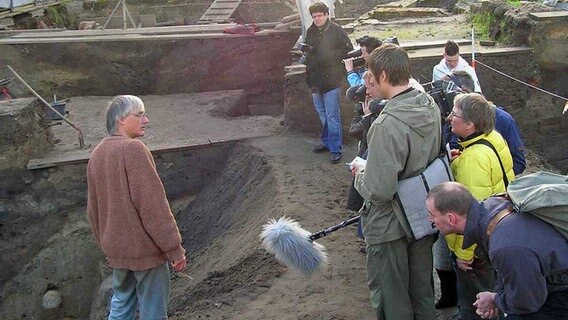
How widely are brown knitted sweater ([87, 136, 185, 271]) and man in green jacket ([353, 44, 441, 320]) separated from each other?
122 cm

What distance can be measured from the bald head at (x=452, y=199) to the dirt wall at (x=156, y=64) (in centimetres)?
894

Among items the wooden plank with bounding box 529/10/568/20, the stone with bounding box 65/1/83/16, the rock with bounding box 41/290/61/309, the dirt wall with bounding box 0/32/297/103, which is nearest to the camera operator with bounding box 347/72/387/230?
the wooden plank with bounding box 529/10/568/20

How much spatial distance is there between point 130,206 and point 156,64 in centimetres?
853

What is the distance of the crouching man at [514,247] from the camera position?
8.34 feet

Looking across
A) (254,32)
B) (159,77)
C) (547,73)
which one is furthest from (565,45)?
(159,77)

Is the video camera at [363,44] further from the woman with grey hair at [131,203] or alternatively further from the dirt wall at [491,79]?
the dirt wall at [491,79]

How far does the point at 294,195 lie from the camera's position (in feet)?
21.4

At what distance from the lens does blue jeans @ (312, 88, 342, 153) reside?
6946mm

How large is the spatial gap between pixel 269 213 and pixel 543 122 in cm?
425

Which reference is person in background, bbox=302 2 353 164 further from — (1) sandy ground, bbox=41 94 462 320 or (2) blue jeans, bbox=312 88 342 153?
(1) sandy ground, bbox=41 94 462 320

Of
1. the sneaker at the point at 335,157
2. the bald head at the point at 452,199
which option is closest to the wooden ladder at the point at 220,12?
the sneaker at the point at 335,157

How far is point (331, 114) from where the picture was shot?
7.02 m

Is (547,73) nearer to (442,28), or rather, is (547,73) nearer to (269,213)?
(442,28)

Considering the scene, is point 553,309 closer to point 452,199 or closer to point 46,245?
point 452,199
